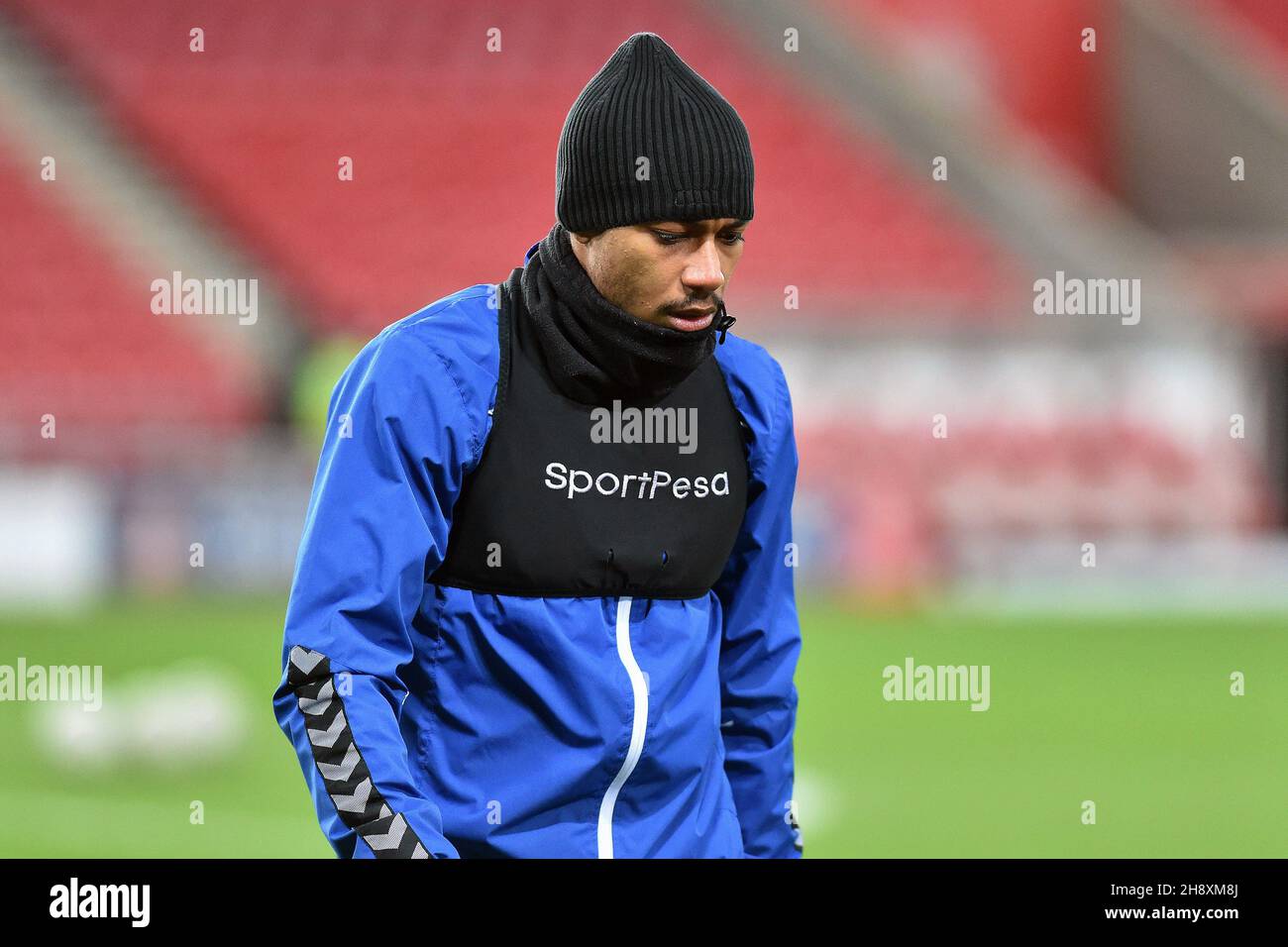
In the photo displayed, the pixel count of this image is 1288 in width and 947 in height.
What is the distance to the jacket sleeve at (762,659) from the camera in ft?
8.61

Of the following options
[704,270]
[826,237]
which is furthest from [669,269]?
[826,237]

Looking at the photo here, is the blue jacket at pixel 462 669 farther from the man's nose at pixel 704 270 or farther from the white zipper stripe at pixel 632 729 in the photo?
the man's nose at pixel 704 270

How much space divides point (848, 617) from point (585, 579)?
1097cm

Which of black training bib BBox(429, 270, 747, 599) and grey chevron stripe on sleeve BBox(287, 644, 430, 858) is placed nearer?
grey chevron stripe on sleeve BBox(287, 644, 430, 858)

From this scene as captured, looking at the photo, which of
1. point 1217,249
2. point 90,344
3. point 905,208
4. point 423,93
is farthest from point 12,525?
point 1217,249

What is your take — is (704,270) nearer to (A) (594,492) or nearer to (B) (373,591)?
(A) (594,492)

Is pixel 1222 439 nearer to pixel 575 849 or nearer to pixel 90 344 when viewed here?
pixel 90 344

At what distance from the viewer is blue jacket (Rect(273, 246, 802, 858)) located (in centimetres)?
212

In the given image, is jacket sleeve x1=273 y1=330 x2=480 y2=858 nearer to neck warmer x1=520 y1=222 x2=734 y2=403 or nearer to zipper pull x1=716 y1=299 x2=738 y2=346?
neck warmer x1=520 y1=222 x2=734 y2=403

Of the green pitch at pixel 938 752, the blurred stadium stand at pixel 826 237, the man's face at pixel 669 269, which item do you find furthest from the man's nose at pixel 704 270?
the blurred stadium stand at pixel 826 237

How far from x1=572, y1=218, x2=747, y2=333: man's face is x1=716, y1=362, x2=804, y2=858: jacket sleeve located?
292 mm

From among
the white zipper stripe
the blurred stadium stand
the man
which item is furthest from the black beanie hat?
the blurred stadium stand

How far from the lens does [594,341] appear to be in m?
2.40

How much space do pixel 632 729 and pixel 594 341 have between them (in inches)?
20.3
